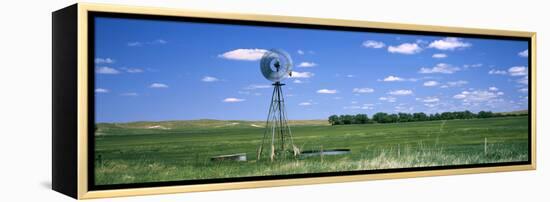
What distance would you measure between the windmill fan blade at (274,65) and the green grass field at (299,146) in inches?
23.1

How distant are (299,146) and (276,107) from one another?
0.63 metres

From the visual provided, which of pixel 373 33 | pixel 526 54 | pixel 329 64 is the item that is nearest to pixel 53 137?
pixel 329 64

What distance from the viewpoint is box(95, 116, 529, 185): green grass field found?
29.0 ft

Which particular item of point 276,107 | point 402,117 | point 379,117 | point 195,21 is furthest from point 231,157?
point 402,117

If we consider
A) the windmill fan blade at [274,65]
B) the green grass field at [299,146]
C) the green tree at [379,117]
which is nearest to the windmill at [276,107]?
the windmill fan blade at [274,65]

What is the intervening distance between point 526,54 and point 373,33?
2.59 m

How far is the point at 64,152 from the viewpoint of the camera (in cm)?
869

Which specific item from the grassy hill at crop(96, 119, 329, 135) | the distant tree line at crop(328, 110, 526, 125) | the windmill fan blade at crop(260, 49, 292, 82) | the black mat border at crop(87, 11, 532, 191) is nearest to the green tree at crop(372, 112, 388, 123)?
the distant tree line at crop(328, 110, 526, 125)

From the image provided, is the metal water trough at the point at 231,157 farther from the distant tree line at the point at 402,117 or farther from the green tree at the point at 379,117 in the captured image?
the green tree at the point at 379,117

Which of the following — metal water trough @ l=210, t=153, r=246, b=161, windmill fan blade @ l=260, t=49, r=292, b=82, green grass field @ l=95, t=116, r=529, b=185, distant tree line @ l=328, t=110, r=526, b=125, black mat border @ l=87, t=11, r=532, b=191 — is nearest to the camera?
black mat border @ l=87, t=11, r=532, b=191

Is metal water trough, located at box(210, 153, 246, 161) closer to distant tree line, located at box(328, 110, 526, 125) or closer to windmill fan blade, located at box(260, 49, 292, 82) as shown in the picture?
windmill fan blade, located at box(260, 49, 292, 82)

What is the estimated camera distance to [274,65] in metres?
9.55

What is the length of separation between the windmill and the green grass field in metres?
0.11

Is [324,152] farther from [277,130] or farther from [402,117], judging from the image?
[402,117]
